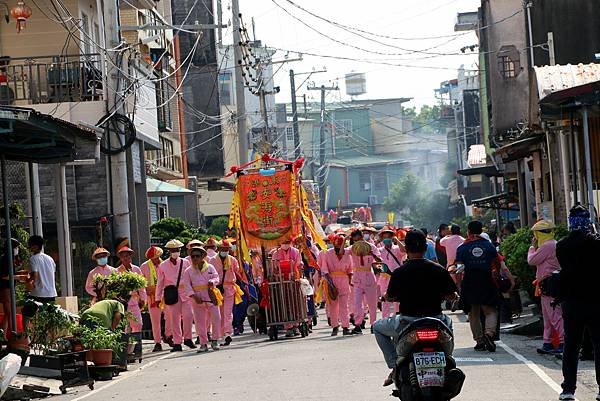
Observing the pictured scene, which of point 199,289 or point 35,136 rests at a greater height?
point 35,136

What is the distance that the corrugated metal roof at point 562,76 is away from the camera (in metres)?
22.6

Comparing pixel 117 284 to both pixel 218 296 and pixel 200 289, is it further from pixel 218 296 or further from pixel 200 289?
pixel 218 296

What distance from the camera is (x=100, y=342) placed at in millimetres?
18297

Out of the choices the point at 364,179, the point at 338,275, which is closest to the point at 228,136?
the point at 364,179

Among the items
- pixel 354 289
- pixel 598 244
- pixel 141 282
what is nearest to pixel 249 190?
pixel 354 289

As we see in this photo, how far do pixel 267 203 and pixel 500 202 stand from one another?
74.8 ft

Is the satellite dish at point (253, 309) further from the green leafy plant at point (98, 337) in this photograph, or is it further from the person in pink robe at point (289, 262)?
the green leafy plant at point (98, 337)

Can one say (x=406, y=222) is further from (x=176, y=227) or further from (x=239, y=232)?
(x=239, y=232)

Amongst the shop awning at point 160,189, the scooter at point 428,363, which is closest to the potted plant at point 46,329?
the scooter at point 428,363

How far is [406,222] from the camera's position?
9794 cm

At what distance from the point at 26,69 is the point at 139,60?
15.3 feet

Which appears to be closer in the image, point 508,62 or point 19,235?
point 19,235

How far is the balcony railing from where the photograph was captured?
1153 inches

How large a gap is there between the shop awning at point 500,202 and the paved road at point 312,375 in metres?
21.7
